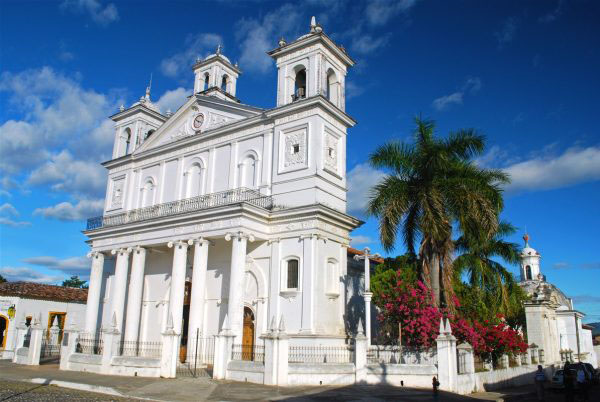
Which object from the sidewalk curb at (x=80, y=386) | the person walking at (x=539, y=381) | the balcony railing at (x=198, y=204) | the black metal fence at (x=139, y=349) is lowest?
the sidewalk curb at (x=80, y=386)

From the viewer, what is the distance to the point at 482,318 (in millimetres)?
21531

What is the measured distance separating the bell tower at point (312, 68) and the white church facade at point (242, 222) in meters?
0.06

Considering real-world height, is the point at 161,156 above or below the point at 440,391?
above

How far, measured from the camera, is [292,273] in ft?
77.5

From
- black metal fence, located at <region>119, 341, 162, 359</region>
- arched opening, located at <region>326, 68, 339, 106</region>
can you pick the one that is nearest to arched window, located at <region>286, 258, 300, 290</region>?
black metal fence, located at <region>119, 341, 162, 359</region>

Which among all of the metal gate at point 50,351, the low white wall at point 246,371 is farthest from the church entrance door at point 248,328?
the metal gate at point 50,351

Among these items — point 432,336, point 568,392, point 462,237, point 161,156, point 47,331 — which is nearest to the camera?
point 568,392

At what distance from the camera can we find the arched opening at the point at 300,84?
27.0 m

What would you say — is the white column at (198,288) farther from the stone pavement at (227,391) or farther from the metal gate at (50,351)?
the metal gate at (50,351)

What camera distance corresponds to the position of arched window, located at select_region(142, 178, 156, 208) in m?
30.7

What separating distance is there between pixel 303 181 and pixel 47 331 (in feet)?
74.9

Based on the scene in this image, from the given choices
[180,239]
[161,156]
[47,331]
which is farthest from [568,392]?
[47,331]

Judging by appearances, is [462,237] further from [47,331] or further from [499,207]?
[47,331]

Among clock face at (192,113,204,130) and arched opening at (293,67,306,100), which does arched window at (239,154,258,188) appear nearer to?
arched opening at (293,67,306,100)
